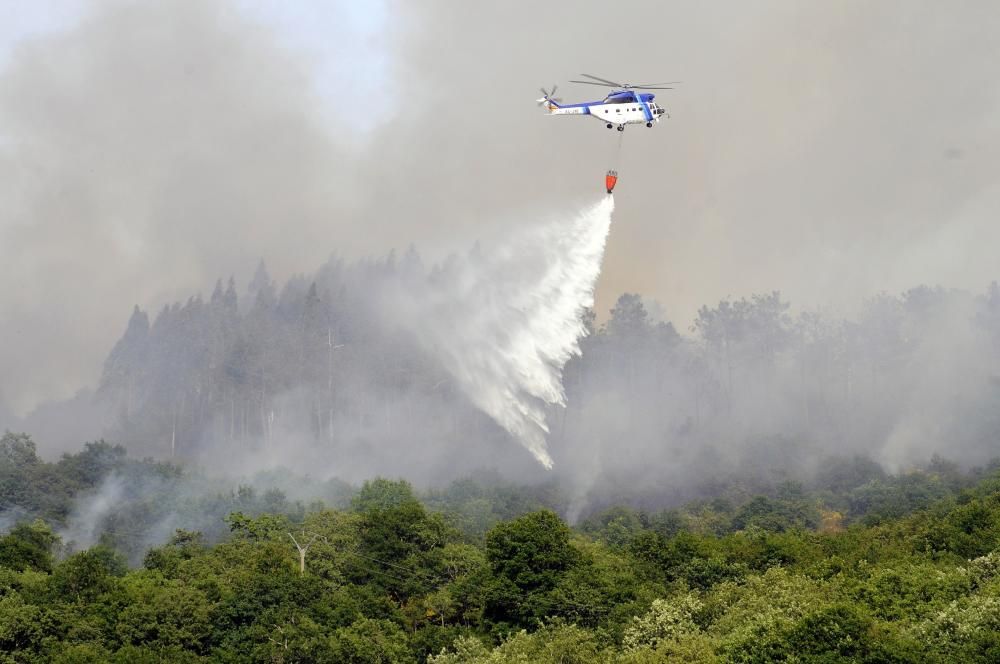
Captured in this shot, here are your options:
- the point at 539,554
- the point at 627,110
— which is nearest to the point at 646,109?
the point at 627,110

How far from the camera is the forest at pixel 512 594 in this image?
6912cm

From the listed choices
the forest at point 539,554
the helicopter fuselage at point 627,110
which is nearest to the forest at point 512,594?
the forest at point 539,554

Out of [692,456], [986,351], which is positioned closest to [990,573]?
[692,456]

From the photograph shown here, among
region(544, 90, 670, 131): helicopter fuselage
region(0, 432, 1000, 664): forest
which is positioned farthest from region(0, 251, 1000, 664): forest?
region(544, 90, 670, 131): helicopter fuselage

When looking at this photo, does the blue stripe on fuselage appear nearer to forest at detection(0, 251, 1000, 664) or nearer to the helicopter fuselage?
the helicopter fuselage

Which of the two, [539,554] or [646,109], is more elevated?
[646,109]

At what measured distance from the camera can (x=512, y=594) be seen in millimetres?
94062

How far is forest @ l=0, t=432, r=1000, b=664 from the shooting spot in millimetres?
69125

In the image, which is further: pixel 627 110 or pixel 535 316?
pixel 535 316

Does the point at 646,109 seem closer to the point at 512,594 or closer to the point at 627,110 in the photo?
the point at 627,110

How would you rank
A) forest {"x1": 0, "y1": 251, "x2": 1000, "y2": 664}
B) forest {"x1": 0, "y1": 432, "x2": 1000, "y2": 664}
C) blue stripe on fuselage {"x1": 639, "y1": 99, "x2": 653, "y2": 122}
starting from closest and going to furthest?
forest {"x1": 0, "y1": 432, "x2": 1000, "y2": 664} → forest {"x1": 0, "y1": 251, "x2": 1000, "y2": 664} → blue stripe on fuselage {"x1": 639, "y1": 99, "x2": 653, "y2": 122}

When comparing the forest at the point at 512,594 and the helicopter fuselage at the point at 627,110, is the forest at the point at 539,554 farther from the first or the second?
the helicopter fuselage at the point at 627,110

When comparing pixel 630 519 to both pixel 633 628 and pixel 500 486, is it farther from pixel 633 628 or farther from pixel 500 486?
pixel 633 628

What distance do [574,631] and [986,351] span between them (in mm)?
138422
